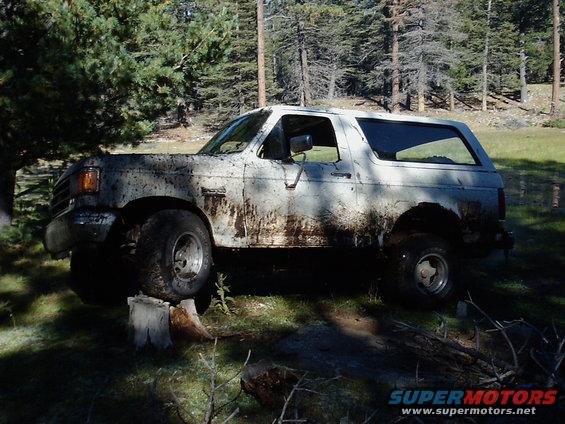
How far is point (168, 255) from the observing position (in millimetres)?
4504

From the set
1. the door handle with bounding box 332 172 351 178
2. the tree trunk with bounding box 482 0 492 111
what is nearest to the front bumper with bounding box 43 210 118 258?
the door handle with bounding box 332 172 351 178

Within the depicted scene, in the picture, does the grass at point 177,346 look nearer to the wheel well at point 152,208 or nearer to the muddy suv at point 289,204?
the muddy suv at point 289,204

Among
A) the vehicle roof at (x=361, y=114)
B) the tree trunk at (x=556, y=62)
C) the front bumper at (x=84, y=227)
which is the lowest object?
the front bumper at (x=84, y=227)

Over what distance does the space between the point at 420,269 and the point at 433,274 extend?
19 cm

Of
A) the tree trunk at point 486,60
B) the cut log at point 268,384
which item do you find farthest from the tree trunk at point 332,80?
the cut log at point 268,384

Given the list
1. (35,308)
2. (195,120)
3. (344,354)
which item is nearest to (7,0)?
(35,308)

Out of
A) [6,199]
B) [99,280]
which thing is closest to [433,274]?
[99,280]

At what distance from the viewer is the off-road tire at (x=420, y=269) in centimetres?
557

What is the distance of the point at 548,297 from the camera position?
640 cm

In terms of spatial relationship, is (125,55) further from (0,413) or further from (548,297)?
(548,297)

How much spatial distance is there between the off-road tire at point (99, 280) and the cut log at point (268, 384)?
98.4 inches

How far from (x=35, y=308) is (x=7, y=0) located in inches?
206

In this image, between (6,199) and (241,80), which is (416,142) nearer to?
(6,199)

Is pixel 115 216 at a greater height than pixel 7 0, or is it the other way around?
pixel 7 0
